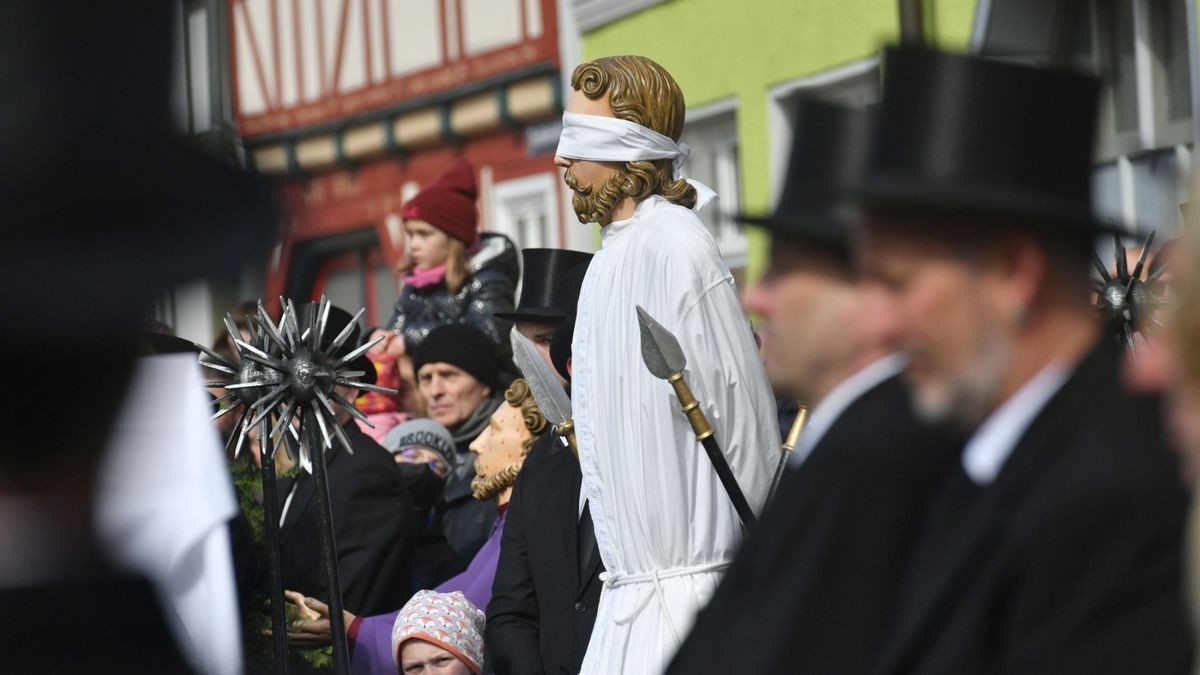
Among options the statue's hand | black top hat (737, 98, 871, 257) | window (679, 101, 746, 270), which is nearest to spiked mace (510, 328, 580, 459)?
the statue's hand

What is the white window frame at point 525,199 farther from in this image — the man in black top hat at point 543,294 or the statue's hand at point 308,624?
the statue's hand at point 308,624

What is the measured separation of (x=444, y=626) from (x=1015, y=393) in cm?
398

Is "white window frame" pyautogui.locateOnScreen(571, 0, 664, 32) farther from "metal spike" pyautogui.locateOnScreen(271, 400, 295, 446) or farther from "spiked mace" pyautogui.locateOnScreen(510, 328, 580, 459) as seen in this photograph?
"spiked mace" pyautogui.locateOnScreen(510, 328, 580, 459)

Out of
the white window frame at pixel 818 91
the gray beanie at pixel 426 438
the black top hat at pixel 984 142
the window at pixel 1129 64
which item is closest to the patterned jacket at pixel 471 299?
the gray beanie at pixel 426 438

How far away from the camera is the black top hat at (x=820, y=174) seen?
322cm

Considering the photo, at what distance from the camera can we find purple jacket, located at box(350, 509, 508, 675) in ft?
21.5

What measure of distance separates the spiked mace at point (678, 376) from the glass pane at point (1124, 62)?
7358 millimetres

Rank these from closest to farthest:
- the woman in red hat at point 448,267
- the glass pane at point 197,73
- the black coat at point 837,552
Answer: the glass pane at point 197,73 < the black coat at point 837,552 < the woman in red hat at point 448,267

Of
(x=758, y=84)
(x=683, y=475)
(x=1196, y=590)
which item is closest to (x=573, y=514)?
(x=683, y=475)

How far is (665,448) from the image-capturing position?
4953 mm

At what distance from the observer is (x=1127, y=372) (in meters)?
2.46

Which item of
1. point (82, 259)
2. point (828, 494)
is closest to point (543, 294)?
point (828, 494)

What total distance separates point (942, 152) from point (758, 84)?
11187 millimetres

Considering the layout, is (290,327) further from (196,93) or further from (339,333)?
(196,93)
